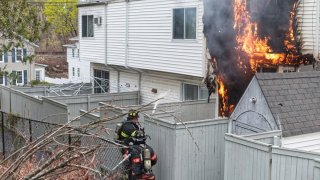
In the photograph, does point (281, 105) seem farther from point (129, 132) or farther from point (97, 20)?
point (97, 20)

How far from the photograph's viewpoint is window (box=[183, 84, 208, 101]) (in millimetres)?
14289

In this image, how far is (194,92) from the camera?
49.0 feet

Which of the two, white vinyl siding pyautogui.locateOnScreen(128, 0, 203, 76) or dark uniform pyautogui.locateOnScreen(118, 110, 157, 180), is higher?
white vinyl siding pyautogui.locateOnScreen(128, 0, 203, 76)

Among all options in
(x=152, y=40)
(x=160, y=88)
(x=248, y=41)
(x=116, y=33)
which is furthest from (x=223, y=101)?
(x=116, y=33)

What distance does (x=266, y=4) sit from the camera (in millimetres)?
10805

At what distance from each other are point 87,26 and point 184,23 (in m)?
8.11

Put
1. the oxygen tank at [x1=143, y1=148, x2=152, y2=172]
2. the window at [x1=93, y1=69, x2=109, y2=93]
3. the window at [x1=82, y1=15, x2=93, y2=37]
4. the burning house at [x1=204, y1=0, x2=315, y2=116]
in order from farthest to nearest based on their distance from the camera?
the window at [x1=93, y1=69, x2=109, y2=93] < the window at [x1=82, y1=15, x2=93, y2=37] < the burning house at [x1=204, y1=0, x2=315, y2=116] < the oxygen tank at [x1=143, y1=148, x2=152, y2=172]

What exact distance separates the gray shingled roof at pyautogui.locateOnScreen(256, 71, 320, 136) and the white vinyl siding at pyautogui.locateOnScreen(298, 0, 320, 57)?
210cm

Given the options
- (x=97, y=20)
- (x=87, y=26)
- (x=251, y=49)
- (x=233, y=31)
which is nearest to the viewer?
(x=251, y=49)

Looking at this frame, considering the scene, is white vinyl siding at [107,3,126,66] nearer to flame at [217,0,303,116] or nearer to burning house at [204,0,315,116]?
burning house at [204,0,315,116]

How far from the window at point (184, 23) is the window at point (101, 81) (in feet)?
23.8

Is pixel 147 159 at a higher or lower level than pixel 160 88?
lower

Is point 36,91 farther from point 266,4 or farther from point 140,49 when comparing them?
point 266,4

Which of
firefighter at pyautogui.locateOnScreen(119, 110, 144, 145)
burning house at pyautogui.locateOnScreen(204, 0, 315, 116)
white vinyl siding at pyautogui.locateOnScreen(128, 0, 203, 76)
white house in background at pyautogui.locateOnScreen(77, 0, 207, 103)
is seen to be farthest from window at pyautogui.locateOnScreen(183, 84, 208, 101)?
firefighter at pyautogui.locateOnScreen(119, 110, 144, 145)
